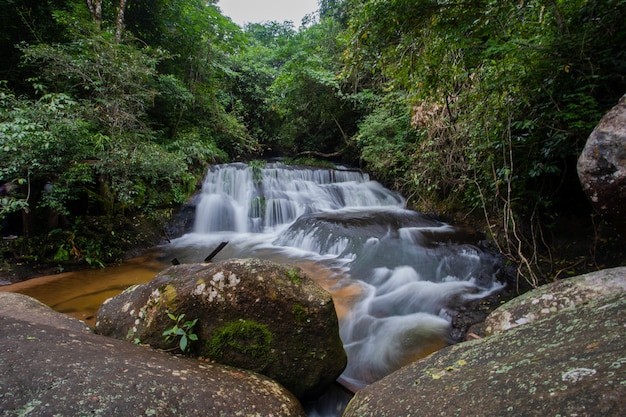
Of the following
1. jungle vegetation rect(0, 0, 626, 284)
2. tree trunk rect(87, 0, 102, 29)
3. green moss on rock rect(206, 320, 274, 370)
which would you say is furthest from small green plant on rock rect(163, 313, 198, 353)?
tree trunk rect(87, 0, 102, 29)

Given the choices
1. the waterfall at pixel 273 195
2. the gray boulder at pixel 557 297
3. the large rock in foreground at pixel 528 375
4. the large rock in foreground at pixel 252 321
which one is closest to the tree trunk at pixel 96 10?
the waterfall at pixel 273 195

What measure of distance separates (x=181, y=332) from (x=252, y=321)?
0.56m

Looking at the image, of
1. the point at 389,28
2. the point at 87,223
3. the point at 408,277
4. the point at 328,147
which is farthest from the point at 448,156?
the point at 328,147

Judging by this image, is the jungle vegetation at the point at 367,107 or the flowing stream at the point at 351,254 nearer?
the jungle vegetation at the point at 367,107

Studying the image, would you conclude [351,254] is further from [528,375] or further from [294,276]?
[528,375]

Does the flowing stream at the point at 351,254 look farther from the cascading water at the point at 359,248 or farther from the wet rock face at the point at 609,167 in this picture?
the wet rock face at the point at 609,167

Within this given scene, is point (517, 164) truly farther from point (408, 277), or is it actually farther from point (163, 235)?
point (163, 235)

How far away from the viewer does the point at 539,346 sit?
1458 mm

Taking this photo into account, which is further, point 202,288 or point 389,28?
point 389,28

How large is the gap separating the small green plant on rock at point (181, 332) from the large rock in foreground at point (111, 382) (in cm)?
22

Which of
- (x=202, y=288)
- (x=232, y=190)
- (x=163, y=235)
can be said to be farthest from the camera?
(x=232, y=190)

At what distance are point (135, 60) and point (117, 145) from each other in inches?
73.1

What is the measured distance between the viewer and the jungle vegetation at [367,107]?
3568 mm

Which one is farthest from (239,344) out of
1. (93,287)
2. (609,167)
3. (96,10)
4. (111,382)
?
(96,10)
